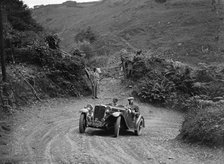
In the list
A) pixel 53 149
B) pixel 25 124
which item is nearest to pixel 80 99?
pixel 25 124

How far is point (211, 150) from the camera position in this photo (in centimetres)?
1016

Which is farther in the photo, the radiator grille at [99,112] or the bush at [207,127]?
the radiator grille at [99,112]

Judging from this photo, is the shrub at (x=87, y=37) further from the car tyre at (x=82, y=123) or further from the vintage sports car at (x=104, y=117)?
the car tyre at (x=82, y=123)

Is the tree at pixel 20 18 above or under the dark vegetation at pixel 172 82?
above

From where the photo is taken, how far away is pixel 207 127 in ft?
34.7

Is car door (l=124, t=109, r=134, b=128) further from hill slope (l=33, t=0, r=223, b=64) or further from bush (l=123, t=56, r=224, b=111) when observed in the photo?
hill slope (l=33, t=0, r=223, b=64)

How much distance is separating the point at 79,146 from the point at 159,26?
4119 cm

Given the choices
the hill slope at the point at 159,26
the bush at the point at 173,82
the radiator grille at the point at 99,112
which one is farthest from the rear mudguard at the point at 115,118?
the hill slope at the point at 159,26

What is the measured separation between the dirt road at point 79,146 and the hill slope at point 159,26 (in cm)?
2272

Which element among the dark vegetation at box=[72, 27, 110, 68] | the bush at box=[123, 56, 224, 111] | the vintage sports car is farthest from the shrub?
the vintage sports car

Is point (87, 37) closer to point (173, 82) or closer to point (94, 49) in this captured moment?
point (94, 49)

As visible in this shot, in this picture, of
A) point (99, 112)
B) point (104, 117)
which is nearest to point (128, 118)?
point (104, 117)

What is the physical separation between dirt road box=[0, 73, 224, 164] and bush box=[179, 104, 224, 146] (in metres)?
0.31

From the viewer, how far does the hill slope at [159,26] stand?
39250 mm
